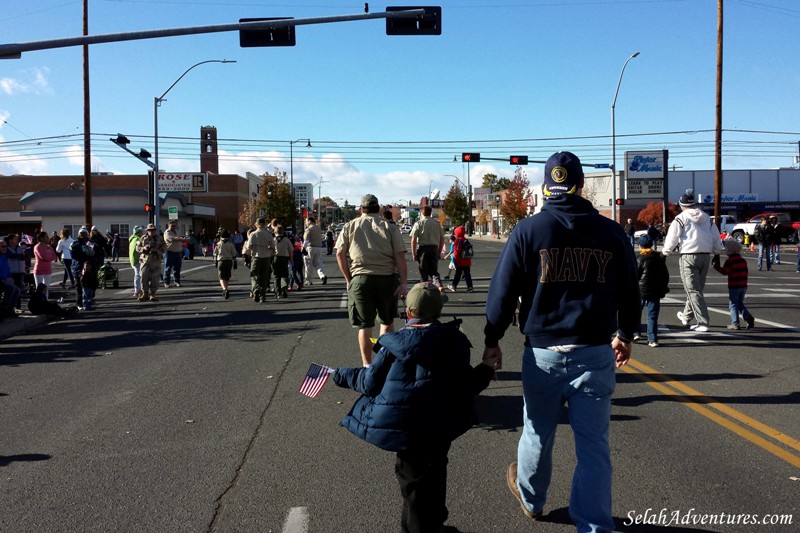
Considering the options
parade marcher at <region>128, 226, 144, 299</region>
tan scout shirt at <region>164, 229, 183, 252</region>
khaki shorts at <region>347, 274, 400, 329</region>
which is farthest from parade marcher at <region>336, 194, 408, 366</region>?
tan scout shirt at <region>164, 229, 183, 252</region>

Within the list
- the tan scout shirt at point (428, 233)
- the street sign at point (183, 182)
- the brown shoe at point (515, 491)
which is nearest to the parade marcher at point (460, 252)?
the tan scout shirt at point (428, 233)

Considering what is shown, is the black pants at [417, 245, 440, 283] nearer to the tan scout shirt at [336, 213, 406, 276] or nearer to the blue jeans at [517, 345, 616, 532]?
the tan scout shirt at [336, 213, 406, 276]

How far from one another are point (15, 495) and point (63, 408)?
2507 millimetres

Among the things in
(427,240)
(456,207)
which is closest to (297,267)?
(427,240)

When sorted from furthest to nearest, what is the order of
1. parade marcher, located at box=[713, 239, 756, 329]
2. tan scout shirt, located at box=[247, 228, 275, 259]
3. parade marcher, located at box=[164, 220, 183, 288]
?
parade marcher, located at box=[164, 220, 183, 288], tan scout shirt, located at box=[247, 228, 275, 259], parade marcher, located at box=[713, 239, 756, 329]

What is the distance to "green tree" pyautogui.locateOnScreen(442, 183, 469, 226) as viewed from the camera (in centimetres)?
10638

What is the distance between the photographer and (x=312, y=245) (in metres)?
19.9

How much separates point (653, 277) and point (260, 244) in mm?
9013

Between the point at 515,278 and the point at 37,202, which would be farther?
the point at 37,202

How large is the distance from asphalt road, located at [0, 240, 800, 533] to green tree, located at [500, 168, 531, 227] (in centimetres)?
6768

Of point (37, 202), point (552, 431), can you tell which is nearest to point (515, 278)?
point (552, 431)

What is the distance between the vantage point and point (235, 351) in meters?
10.1

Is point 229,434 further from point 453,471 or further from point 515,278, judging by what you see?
point 515,278

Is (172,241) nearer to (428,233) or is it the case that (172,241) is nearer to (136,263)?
(136,263)
